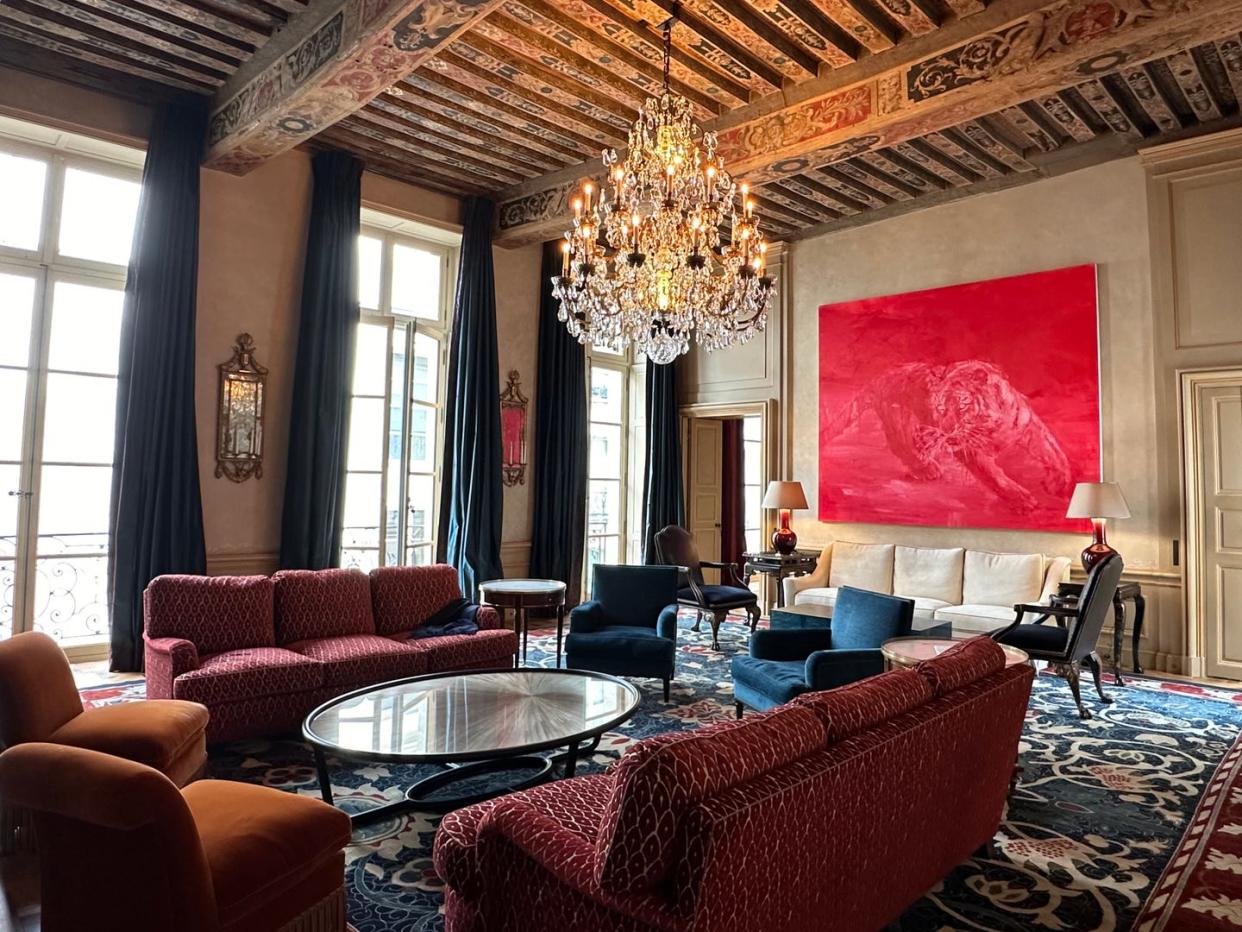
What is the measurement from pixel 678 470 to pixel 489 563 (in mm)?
2441

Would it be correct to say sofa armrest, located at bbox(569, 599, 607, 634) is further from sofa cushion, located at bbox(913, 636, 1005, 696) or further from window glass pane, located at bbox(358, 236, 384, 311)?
window glass pane, located at bbox(358, 236, 384, 311)

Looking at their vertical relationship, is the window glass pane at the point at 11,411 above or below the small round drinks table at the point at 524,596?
above

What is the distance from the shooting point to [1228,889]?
2.35m

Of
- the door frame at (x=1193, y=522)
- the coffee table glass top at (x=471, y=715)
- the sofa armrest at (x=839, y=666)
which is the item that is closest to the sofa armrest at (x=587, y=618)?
the coffee table glass top at (x=471, y=715)

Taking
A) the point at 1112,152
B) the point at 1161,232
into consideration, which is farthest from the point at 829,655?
the point at 1112,152

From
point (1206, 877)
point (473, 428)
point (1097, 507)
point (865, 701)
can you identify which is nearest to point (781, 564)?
point (1097, 507)

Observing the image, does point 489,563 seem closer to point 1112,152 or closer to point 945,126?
point 945,126

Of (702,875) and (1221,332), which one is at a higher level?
(1221,332)

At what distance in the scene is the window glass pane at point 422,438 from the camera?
6391 mm

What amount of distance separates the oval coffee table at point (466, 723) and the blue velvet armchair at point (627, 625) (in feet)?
2.77

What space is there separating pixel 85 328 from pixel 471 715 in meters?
3.96

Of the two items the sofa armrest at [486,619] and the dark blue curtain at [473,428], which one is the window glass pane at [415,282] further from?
the sofa armrest at [486,619]

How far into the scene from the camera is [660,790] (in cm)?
139

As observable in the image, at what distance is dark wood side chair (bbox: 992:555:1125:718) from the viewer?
4.21 m
